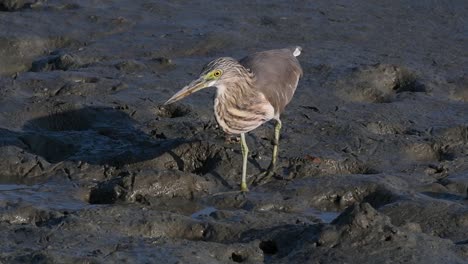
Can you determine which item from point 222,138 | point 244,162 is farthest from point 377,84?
point 244,162

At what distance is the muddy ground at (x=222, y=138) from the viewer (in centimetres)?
717

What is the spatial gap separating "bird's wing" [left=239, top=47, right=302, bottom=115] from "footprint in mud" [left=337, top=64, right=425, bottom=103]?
106 cm

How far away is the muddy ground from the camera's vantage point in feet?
23.5

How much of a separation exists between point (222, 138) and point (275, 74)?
2.33 feet

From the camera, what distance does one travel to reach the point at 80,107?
10.1m

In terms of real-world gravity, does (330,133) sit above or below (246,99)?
below

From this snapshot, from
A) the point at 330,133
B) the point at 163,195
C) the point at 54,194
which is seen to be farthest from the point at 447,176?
the point at 54,194

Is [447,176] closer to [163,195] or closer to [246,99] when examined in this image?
[246,99]

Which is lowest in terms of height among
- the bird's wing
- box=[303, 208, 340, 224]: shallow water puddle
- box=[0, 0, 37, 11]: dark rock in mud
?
box=[303, 208, 340, 224]: shallow water puddle

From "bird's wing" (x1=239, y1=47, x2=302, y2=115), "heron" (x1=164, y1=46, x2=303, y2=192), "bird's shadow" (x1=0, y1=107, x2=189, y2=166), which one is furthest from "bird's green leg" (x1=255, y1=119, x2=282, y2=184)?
"bird's shadow" (x1=0, y1=107, x2=189, y2=166)

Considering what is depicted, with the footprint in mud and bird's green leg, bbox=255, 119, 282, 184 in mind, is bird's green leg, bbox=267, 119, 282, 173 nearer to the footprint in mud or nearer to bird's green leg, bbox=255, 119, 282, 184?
bird's green leg, bbox=255, 119, 282, 184

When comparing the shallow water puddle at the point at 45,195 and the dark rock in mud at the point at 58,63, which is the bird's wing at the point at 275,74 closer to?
the shallow water puddle at the point at 45,195

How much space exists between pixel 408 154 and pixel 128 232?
2977mm

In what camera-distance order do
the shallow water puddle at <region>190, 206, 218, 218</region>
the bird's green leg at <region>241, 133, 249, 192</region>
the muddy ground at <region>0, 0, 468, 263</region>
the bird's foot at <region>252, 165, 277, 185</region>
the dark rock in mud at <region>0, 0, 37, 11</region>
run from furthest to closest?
the dark rock in mud at <region>0, 0, 37, 11</region> → the bird's foot at <region>252, 165, 277, 185</region> → the bird's green leg at <region>241, 133, 249, 192</region> → the shallow water puddle at <region>190, 206, 218, 218</region> → the muddy ground at <region>0, 0, 468, 263</region>
